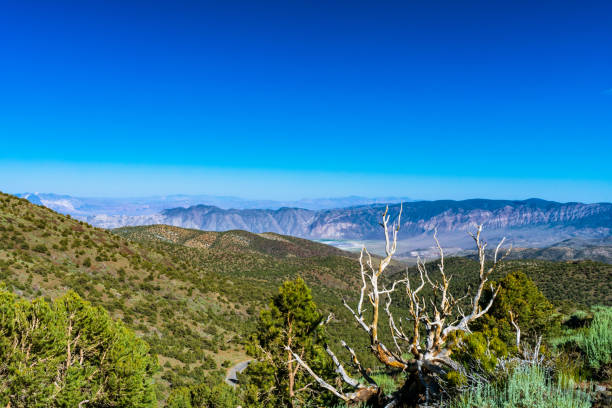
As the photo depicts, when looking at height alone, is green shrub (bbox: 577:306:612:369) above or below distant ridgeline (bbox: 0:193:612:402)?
above

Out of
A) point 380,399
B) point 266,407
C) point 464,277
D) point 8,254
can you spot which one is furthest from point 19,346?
point 464,277

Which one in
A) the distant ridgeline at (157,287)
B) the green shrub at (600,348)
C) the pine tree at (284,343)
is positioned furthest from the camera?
the distant ridgeline at (157,287)

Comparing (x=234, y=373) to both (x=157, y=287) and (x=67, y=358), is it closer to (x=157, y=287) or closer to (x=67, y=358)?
(x=157, y=287)

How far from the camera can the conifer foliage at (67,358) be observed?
12.4 meters

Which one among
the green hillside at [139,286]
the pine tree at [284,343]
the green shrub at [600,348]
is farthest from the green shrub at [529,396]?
the green hillside at [139,286]

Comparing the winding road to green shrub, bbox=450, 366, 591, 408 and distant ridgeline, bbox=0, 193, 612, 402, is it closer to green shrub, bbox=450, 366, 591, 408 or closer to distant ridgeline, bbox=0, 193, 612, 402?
distant ridgeline, bbox=0, 193, 612, 402

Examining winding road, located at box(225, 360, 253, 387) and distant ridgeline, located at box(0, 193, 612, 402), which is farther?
winding road, located at box(225, 360, 253, 387)

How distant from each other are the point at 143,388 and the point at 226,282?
42580 millimetres

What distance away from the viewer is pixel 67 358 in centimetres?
1493

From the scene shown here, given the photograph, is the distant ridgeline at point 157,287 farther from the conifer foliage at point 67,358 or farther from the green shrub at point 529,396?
the green shrub at point 529,396

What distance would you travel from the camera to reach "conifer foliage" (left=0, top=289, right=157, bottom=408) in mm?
12430

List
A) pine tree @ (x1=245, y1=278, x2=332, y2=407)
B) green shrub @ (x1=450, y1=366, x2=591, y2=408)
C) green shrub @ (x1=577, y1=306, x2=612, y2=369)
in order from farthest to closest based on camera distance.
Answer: pine tree @ (x1=245, y1=278, x2=332, y2=407), green shrub @ (x1=577, y1=306, x2=612, y2=369), green shrub @ (x1=450, y1=366, x2=591, y2=408)

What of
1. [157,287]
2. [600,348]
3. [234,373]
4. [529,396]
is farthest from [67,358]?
[157,287]

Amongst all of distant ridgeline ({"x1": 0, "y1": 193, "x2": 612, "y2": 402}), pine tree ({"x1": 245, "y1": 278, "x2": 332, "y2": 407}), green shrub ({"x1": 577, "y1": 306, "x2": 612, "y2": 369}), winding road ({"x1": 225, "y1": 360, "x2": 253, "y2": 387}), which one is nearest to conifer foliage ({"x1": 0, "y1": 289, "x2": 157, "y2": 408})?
distant ridgeline ({"x1": 0, "y1": 193, "x2": 612, "y2": 402})
